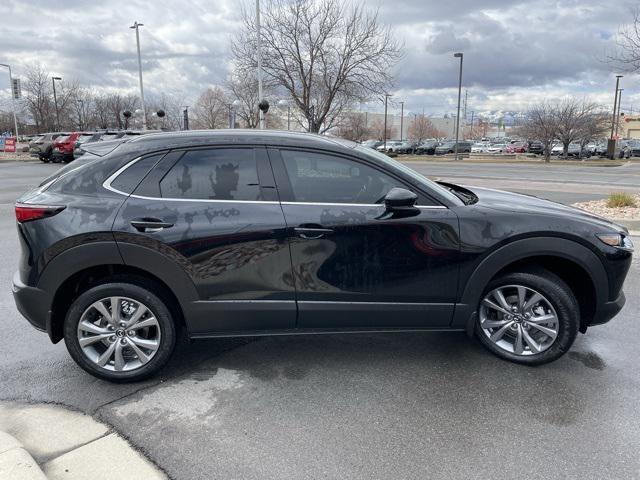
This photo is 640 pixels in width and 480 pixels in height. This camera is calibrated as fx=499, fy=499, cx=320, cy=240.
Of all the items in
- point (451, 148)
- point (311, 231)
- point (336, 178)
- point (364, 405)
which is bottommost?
point (364, 405)

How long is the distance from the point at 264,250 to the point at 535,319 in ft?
6.62

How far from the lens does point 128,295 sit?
10.9 ft

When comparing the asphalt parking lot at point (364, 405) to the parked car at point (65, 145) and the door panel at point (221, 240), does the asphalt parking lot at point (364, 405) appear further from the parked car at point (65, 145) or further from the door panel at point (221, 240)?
the parked car at point (65, 145)

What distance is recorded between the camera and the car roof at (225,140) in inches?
137

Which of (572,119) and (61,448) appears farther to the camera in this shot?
(572,119)

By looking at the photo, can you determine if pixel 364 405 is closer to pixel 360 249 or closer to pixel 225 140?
pixel 360 249

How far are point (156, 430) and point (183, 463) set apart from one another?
382 mm

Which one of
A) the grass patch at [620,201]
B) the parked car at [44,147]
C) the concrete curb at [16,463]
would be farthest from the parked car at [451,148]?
the concrete curb at [16,463]

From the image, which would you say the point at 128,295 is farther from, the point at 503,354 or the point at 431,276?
the point at 503,354

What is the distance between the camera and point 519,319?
3.64 metres

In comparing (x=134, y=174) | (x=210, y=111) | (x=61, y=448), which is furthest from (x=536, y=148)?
(x=61, y=448)

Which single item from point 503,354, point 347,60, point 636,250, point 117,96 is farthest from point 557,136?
point 117,96

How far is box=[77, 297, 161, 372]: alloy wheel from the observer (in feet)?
11.1

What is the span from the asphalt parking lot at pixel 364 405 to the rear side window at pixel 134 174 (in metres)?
1.37
